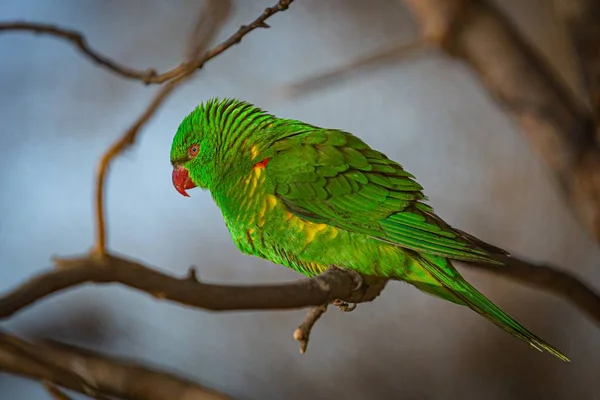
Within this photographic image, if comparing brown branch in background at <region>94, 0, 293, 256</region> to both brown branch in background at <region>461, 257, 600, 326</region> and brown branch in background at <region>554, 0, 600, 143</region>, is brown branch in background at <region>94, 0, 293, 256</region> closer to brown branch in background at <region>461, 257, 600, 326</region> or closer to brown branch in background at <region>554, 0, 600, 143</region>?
brown branch in background at <region>461, 257, 600, 326</region>

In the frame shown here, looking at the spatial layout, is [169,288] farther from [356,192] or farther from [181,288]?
[356,192]

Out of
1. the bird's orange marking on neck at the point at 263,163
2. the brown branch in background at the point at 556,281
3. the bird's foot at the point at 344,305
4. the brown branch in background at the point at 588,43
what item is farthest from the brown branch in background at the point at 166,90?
the brown branch in background at the point at 588,43

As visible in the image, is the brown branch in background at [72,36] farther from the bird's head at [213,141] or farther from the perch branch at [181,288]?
the perch branch at [181,288]

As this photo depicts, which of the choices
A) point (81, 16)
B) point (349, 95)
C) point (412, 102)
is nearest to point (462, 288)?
point (349, 95)

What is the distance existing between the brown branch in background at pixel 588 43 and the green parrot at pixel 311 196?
7.38ft

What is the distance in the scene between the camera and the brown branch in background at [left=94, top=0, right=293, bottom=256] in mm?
1352

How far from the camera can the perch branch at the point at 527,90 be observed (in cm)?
341

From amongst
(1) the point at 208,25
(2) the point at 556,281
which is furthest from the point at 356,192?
(2) the point at 556,281

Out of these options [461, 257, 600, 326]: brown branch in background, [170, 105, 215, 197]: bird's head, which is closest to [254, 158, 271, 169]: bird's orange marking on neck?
[170, 105, 215, 197]: bird's head

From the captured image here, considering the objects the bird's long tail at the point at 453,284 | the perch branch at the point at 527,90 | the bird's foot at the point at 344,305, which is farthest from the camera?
the perch branch at the point at 527,90

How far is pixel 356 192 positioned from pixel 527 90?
2.17 m

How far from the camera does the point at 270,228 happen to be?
1.83 metres

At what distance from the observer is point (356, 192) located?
1657mm

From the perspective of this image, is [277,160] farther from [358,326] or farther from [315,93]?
[358,326]
